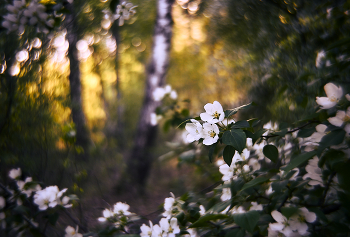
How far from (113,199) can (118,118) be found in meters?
2.31

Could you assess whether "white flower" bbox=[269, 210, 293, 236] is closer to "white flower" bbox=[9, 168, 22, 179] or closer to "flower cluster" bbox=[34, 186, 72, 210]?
"flower cluster" bbox=[34, 186, 72, 210]

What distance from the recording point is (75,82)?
2811mm

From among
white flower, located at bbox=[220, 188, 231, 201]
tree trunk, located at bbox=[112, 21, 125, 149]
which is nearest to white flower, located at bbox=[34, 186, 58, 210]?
white flower, located at bbox=[220, 188, 231, 201]

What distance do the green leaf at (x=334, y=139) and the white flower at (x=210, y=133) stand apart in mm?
313

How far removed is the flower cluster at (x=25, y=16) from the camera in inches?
51.9

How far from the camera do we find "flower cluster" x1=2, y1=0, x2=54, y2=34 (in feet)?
4.33

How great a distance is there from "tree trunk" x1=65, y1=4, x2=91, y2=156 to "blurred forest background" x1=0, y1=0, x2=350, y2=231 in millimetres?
17

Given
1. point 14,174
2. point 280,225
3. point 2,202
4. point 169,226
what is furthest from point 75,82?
point 280,225

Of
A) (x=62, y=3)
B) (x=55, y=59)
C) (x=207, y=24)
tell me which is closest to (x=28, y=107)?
(x=55, y=59)

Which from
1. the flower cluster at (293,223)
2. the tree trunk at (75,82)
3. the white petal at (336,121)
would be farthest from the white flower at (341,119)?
the tree trunk at (75,82)

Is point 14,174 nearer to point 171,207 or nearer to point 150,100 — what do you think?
point 171,207

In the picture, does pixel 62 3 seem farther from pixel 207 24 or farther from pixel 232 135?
pixel 207 24

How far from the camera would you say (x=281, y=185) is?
77 centimetres

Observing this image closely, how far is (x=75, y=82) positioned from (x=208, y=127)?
104 inches
